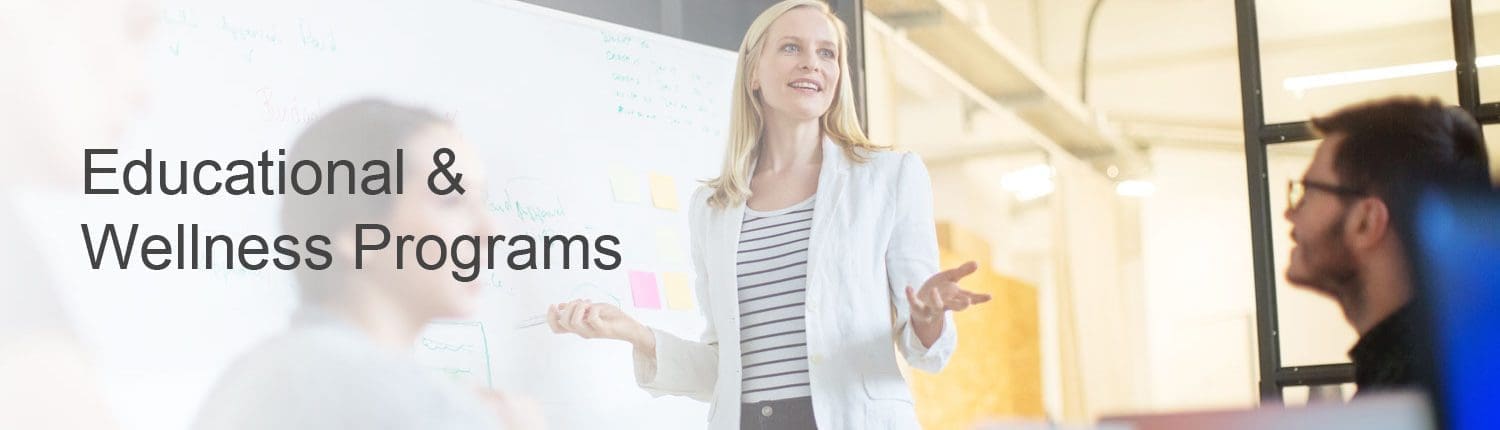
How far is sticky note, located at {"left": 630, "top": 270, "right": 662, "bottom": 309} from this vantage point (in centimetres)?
295

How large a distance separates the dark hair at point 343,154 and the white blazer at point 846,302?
2.00 ft

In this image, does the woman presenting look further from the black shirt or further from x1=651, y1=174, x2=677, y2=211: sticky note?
the black shirt

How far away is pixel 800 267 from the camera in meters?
2.79

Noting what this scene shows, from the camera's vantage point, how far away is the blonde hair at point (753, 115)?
2.96 metres

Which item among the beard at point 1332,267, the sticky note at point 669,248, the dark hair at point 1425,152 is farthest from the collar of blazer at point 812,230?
the dark hair at point 1425,152

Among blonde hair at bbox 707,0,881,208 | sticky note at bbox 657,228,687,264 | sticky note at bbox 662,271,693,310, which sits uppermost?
blonde hair at bbox 707,0,881,208

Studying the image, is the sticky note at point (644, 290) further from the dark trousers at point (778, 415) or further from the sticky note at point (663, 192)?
the dark trousers at point (778, 415)

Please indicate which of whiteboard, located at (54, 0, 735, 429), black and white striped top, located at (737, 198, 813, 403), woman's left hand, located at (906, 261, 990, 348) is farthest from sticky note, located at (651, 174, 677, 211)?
woman's left hand, located at (906, 261, 990, 348)

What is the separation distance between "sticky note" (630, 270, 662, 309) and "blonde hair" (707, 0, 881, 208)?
0.66 feet

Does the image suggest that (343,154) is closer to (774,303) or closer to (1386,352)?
(774,303)

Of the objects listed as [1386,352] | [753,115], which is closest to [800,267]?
[753,115]

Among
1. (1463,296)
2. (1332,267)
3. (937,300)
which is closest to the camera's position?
(1463,296)

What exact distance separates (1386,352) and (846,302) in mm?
1222

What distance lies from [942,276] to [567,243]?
78 cm
